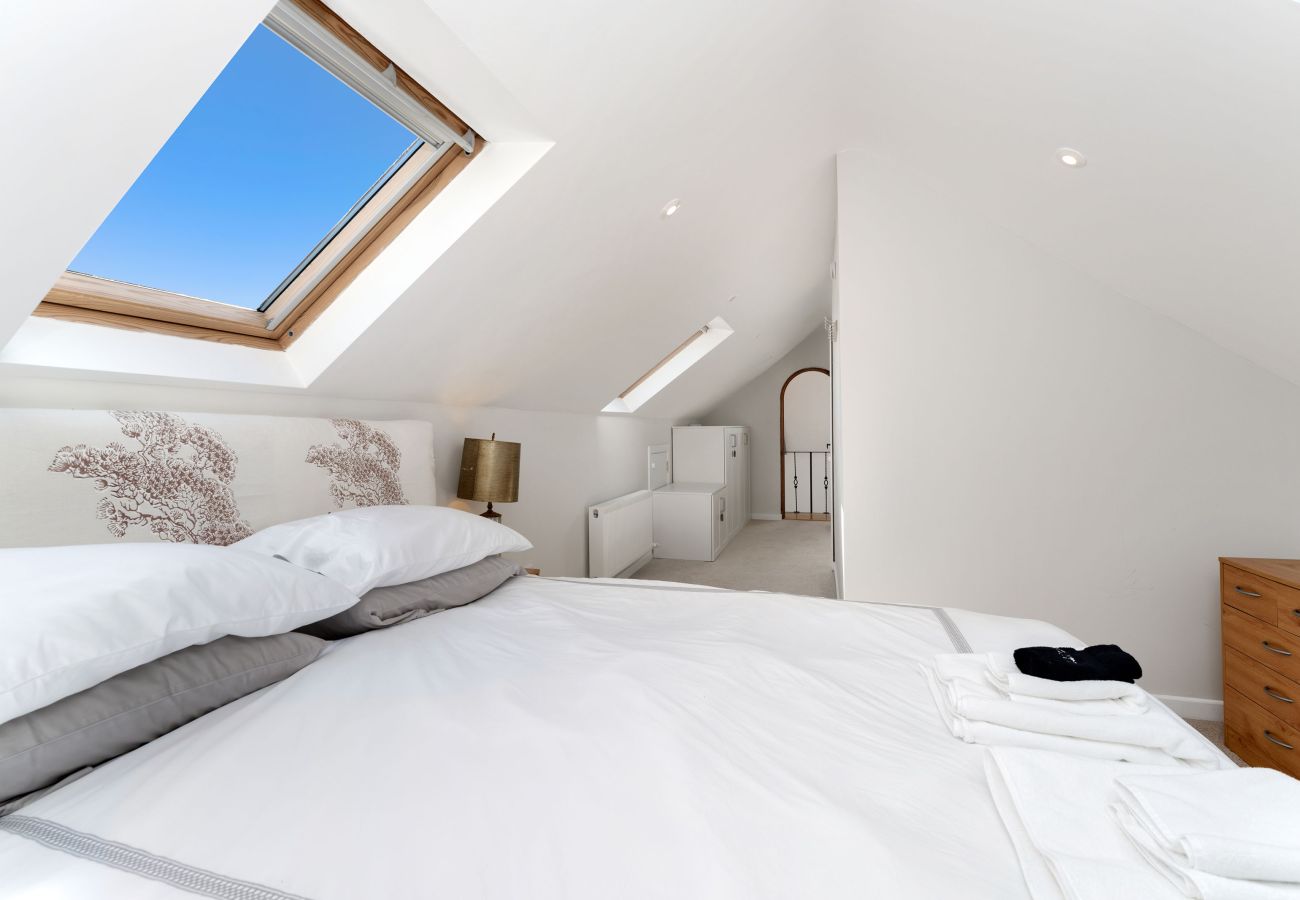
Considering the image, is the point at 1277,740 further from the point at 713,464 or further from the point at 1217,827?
the point at 713,464

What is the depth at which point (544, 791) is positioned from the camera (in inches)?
36.7

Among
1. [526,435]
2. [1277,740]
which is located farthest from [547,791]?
[526,435]

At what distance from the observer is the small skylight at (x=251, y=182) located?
160 cm

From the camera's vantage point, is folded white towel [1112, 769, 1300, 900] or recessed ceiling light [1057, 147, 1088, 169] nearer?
folded white towel [1112, 769, 1300, 900]

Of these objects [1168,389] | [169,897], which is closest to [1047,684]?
[169,897]

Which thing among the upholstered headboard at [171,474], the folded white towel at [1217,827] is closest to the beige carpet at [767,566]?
the upholstered headboard at [171,474]

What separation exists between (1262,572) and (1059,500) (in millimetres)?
718

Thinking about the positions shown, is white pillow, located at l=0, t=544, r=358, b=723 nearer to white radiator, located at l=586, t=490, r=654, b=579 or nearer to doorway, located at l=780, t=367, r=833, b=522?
white radiator, located at l=586, t=490, r=654, b=579

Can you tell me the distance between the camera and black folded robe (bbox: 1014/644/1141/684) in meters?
1.25

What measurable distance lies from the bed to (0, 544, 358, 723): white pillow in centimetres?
16

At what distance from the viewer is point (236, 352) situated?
2021mm

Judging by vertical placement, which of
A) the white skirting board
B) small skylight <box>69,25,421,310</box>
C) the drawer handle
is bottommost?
the white skirting board

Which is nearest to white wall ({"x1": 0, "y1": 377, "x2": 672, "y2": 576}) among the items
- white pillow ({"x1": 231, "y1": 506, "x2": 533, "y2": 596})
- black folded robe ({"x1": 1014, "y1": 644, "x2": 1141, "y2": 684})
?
white pillow ({"x1": 231, "y1": 506, "x2": 533, "y2": 596})

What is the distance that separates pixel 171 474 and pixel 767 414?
685cm
